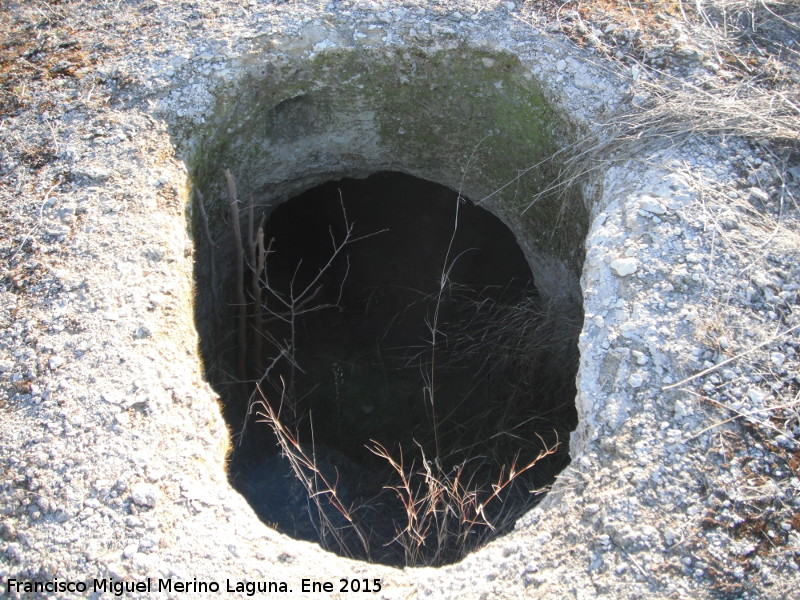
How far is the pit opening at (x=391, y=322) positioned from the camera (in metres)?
3.21

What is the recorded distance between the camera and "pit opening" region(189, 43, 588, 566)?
3.21m

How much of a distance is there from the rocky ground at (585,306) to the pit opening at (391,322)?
0.27 metres

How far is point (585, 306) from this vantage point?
8.27 ft

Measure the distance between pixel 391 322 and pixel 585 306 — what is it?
2.24 metres

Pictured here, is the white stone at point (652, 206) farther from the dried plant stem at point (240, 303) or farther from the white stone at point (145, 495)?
the white stone at point (145, 495)

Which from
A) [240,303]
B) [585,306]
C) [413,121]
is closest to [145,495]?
[240,303]

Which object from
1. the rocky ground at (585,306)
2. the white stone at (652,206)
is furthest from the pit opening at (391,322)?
the white stone at (652,206)

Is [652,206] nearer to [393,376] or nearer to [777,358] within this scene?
[777,358]

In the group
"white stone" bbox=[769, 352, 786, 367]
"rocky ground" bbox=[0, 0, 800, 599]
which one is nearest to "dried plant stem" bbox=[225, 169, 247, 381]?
"rocky ground" bbox=[0, 0, 800, 599]

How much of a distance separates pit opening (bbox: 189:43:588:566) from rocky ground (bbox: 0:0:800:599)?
27 centimetres

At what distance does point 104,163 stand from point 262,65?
0.90 metres

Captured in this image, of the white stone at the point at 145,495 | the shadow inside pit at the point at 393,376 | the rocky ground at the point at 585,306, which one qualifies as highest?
the rocky ground at the point at 585,306

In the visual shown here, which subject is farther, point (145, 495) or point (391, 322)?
point (391, 322)

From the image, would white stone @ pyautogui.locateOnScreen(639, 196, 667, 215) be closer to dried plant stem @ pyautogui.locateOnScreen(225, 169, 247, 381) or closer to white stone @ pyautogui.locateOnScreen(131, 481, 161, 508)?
dried plant stem @ pyautogui.locateOnScreen(225, 169, 247, 381)
